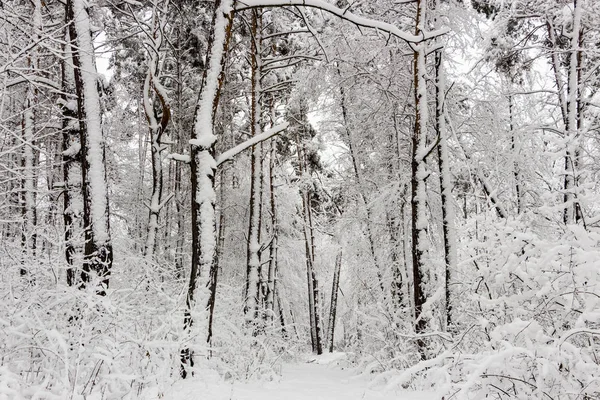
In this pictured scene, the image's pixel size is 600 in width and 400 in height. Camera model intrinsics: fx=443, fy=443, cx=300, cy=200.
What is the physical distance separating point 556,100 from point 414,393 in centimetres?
832

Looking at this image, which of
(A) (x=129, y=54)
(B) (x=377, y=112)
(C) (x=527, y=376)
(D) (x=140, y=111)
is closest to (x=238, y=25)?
(B) (x=377, y=112)

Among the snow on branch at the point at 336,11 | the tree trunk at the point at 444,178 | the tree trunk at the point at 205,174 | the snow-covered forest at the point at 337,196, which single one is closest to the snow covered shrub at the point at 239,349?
the snow-covered forest at the point at 337,196

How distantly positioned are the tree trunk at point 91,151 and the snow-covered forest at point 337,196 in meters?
0.03

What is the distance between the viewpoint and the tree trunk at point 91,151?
6121 mm

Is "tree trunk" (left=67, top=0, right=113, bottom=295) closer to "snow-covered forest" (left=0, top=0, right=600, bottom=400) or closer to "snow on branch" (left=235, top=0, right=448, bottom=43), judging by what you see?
"snow-covered forest" (left=0, top=0, right=600, bottom=400)

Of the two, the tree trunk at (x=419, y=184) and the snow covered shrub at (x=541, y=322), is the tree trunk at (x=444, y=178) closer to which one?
the tree trunk at (x=419, y=184)

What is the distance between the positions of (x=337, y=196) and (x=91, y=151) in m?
10.4

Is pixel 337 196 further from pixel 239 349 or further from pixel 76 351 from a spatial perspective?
pixel 76 351

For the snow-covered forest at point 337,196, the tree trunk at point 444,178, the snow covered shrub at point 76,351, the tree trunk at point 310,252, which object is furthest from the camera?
the tree trunk at point 310,252

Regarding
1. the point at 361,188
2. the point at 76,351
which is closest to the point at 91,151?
the point at 76,351

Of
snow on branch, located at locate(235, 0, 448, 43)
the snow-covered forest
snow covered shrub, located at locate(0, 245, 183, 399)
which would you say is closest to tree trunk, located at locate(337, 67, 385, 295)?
the snow-covered forest

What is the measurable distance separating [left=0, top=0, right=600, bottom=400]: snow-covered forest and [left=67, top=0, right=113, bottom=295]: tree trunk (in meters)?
0.03

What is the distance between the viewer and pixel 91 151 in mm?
6258

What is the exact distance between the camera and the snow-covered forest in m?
3.50
